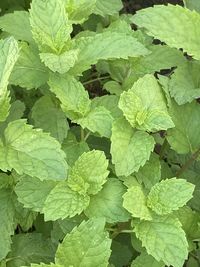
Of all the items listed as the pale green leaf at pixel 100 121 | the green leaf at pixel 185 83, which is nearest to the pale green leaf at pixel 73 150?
the pale green leaf at pixel 100 121

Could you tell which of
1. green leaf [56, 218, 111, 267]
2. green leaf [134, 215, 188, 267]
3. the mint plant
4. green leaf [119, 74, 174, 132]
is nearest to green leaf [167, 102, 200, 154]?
the mint plant

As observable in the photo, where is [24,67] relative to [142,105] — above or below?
above

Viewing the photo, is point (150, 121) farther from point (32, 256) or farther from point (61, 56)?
point (32, 256)

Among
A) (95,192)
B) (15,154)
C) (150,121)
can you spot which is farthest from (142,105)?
(15,154)

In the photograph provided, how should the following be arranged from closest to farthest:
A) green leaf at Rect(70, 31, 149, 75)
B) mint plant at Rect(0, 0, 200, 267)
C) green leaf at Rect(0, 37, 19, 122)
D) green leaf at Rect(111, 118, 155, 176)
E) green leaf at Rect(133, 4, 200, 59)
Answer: green leaf at Rect(0, 37, 19, 122) < mint plant at Rect(0, 0, 200, 267) < green leaf at Rect(111, 118, 155, 176) < green leaf at Rect(70, 31, 149, 75) < green leaf at Rect(133, 4, 200, 59)

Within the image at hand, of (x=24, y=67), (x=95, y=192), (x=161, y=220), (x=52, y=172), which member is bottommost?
(x=161, y=220)

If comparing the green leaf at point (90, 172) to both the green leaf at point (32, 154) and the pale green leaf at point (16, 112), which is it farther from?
the pale green leaf at point (16, 112)

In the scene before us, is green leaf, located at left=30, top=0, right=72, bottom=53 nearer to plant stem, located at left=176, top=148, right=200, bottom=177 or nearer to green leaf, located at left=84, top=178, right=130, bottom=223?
green leaf, located at left=84, top=178, right=130, bottom=223
